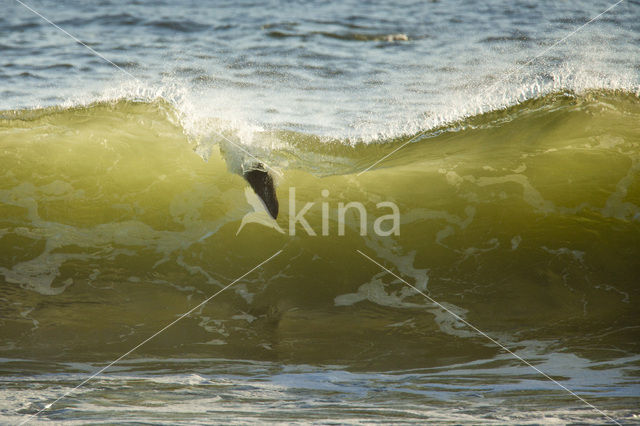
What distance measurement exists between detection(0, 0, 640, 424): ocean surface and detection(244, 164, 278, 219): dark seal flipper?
16 cm

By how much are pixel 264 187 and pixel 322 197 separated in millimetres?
686

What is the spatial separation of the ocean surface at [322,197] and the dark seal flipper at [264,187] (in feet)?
0.51

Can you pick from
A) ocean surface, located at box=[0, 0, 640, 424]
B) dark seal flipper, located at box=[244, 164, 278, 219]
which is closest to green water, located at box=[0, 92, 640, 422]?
ocean surface, located at box=[0, 0, 640, 424]

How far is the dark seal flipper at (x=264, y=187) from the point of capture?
5855 mm

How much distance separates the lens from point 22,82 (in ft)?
16.7

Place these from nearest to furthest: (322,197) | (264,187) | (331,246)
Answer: (331,246) < (264,187) < (322,197)

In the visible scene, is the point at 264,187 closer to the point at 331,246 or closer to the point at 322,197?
the point at 322,197

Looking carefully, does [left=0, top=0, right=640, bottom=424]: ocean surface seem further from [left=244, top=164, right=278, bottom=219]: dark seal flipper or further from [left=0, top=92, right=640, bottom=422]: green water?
[left=244, top=164, right=278, bottom=219]: dark seal flipper

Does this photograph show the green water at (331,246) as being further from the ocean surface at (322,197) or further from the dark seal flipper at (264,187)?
the dark seal flipper at (264,187)

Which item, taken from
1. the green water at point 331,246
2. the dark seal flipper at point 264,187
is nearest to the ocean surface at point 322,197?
the green water at point 331,246

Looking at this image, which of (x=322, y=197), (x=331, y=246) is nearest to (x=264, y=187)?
(x=322, y=197)

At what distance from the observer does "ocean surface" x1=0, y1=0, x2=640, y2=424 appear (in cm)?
393

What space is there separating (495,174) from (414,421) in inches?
165

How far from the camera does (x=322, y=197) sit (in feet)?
19.8
